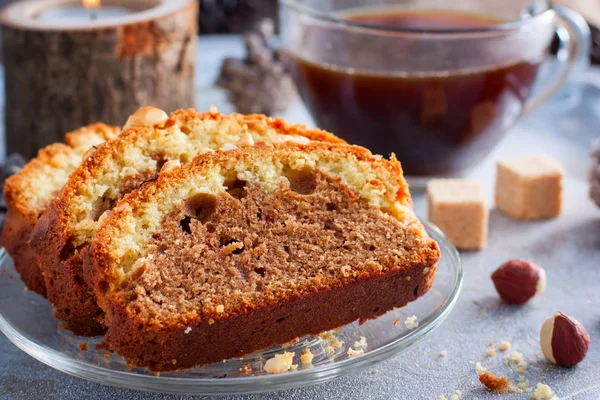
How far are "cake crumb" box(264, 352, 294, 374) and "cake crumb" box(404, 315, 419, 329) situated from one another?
31cm

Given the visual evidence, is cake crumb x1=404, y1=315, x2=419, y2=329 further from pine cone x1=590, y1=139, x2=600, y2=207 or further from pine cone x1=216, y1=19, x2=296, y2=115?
pine cone x1=216, y1=19, x2=296, y2=115

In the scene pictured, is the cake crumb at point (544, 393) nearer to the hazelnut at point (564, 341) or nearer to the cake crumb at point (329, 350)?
the hazelnut at point (564, 341)

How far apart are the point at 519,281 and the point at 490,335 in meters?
0.19

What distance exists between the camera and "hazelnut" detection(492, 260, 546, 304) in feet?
7.18

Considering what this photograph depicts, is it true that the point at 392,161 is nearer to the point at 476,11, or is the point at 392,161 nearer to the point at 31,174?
the point at 31,174

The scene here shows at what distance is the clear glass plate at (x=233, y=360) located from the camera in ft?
5.13

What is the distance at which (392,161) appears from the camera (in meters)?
1.93

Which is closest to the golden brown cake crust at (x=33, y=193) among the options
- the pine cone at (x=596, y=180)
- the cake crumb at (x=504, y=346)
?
the cake crumb at (x=504, y=346)

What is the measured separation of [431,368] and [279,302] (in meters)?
0.47

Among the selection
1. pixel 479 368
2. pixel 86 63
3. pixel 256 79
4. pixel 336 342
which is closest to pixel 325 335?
pixel 336 342

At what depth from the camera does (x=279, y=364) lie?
5.34ft

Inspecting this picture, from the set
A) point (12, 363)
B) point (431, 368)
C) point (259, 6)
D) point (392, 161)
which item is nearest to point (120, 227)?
point (12, 363)

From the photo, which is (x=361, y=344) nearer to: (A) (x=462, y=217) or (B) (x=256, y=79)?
(A) (x=462, y=217)

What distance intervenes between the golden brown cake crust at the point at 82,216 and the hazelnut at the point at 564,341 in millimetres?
957
